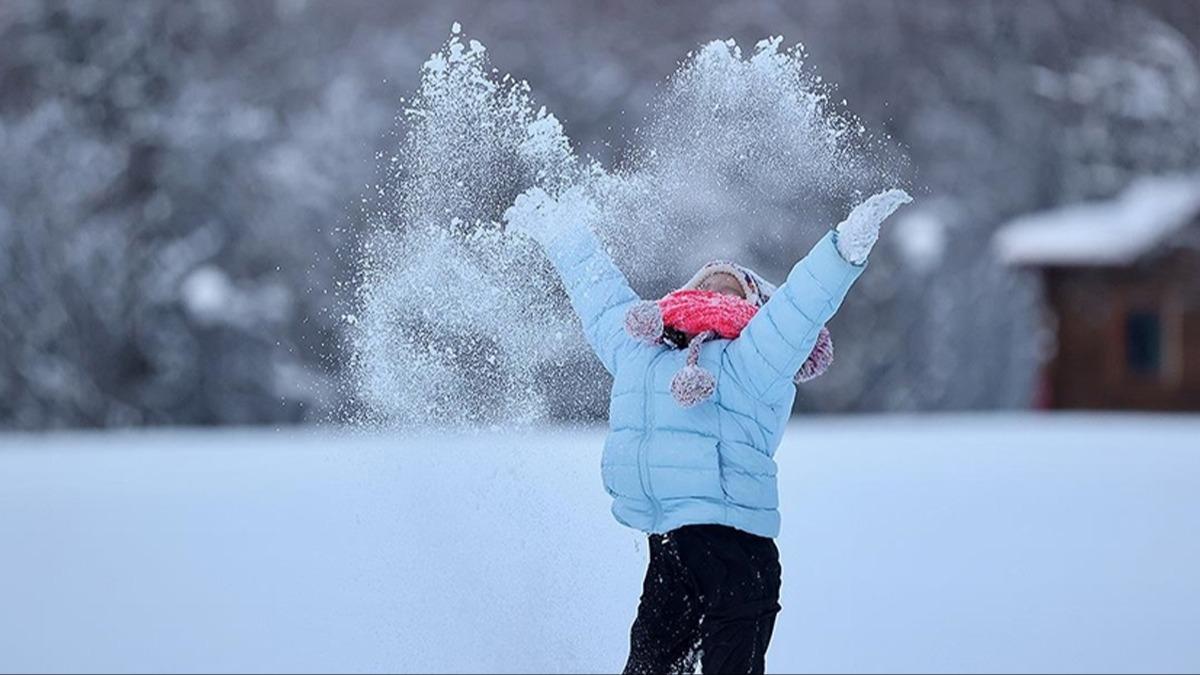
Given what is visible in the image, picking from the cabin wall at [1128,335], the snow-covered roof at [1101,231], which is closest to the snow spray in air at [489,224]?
the snow-covered roof at [1101,231]

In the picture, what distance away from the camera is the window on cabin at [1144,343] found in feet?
82.4

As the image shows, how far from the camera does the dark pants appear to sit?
3627 mm

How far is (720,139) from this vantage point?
16.5 feet

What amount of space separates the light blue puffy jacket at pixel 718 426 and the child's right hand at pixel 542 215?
19.7 inches

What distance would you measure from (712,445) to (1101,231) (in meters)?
22.2

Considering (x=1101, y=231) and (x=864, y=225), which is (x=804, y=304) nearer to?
(x=864, y=225)

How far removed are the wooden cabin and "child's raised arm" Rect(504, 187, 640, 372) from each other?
69.7ft

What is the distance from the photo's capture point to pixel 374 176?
2398 cm

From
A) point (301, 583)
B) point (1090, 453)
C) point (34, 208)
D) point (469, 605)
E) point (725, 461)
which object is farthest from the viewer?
point (34, 208)

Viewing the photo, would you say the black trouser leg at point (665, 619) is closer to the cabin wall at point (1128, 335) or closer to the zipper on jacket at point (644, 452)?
the zipper on jacket at point (644, 452)

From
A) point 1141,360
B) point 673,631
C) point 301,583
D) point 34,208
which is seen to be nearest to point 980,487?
point 301,583

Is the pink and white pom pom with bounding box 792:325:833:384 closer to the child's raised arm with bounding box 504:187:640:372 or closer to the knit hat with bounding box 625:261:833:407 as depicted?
the knit hat with bounding box 625:261:833:407

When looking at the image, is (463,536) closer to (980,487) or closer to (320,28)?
(980,487)

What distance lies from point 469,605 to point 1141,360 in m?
22.1
